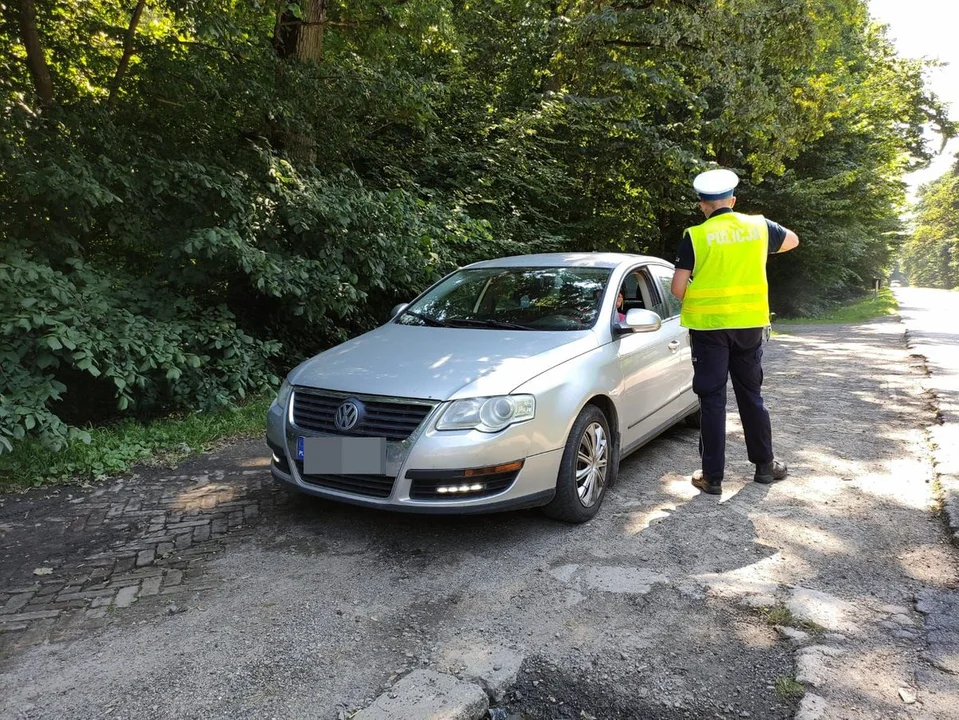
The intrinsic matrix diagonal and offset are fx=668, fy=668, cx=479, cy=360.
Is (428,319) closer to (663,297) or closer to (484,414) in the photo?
(484,414)

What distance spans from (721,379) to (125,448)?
4.50 m

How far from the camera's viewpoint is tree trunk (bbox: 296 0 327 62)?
26.7 feet

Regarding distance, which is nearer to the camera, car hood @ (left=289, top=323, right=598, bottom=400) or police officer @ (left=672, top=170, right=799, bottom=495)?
car hood @ (left=289, top=323, right=598, bottom=400)

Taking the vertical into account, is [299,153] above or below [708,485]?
above

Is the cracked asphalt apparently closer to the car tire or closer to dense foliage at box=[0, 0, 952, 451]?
the car tire

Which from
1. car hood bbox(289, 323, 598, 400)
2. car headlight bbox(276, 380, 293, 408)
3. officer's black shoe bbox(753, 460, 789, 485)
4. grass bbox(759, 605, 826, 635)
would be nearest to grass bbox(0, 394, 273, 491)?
car headlight bbox(276, 380, 293, 408)

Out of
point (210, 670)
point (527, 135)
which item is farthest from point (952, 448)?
point (527, 135)

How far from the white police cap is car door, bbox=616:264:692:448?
0.88m

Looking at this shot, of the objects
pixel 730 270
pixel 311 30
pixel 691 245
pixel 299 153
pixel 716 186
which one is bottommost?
pixel 730 270

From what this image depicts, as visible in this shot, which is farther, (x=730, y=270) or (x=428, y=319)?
(x=428, y=319)

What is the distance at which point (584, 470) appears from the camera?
394cm

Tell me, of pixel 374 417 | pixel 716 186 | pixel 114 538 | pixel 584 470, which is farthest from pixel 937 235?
pixel 114 538

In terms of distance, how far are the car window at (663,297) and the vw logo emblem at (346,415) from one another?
101 inches

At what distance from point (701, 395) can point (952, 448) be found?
2.42 metres
